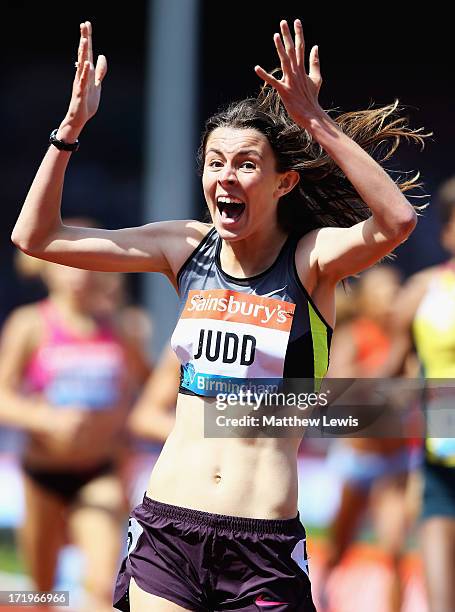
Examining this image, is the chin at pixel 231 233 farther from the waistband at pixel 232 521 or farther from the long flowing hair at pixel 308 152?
the waistband at pixel 232 521

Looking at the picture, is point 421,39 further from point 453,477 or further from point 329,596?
point 453,477

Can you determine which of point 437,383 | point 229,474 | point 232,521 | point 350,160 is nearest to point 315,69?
point 350,160

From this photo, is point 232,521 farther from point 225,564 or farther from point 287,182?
point 287,182

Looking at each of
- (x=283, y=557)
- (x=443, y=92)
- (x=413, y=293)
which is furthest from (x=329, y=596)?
(x=443, y=92)

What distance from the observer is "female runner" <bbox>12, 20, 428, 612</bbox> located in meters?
3.20

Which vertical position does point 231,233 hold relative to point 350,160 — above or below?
below

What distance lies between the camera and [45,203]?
3441 millimetres

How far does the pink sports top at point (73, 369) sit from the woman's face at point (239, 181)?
2.66m

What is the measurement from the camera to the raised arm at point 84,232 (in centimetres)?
342

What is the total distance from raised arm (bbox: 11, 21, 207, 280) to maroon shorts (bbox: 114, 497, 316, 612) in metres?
0.74

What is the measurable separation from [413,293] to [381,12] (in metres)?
10.7

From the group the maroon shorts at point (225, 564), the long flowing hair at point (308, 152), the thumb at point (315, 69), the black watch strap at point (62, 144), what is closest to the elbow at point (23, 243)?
the black watch strap at point (62, 144)

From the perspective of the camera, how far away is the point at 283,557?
3266mm

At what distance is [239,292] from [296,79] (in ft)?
2.05
